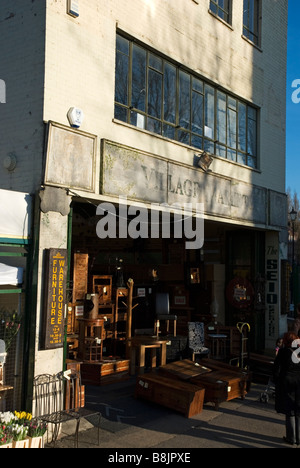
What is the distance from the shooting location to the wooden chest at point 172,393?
28.2 feet

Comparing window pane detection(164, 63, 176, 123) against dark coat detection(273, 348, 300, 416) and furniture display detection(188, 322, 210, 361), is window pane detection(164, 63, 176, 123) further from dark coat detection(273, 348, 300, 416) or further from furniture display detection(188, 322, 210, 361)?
dark coat detection(273, 348, 300, 416)

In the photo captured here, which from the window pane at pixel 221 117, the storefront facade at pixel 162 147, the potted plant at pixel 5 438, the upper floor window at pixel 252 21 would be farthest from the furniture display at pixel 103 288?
the upper floor window at pixel 252 21

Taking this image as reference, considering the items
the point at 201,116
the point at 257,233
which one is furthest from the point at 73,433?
the point at 257,233

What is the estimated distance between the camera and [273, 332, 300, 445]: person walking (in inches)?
293

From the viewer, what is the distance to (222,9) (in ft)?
42.6

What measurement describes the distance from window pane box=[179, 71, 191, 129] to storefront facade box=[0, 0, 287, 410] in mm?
39

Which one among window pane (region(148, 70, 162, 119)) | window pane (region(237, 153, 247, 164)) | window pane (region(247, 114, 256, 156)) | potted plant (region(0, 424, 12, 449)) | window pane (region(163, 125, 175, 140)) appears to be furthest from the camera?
window pane (region(247, 114, 256, 156))

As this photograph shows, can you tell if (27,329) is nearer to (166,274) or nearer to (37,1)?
(37,1)

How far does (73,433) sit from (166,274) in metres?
7.71

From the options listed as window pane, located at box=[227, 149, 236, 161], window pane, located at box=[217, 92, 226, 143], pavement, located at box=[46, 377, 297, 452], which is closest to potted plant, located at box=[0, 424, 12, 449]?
pavement, located at box=[46, 377, 297, 452]

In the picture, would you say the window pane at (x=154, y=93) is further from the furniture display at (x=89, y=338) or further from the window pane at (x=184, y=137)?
the furniture display at (x=89, y=338)

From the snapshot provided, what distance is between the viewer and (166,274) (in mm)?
14797
